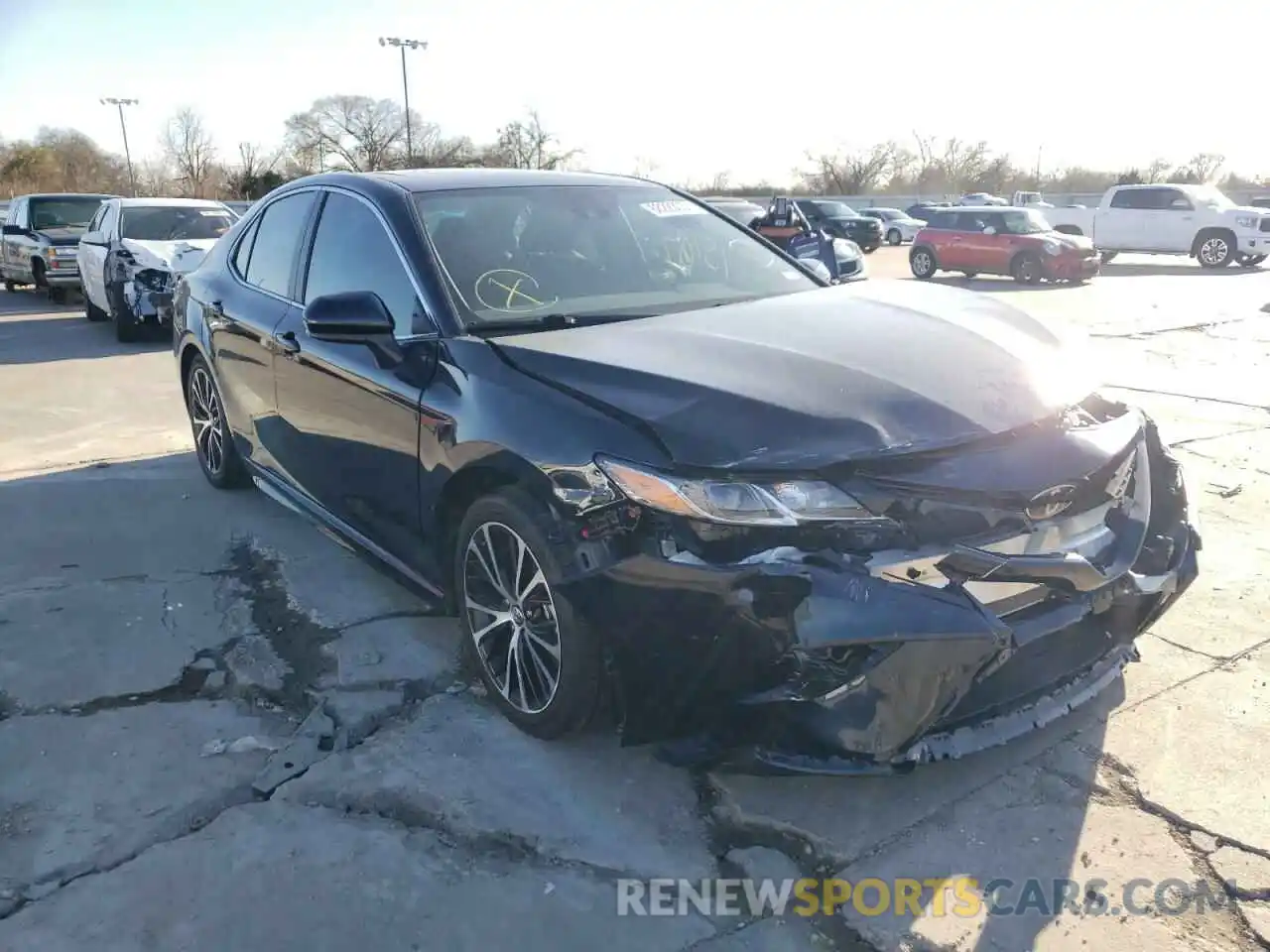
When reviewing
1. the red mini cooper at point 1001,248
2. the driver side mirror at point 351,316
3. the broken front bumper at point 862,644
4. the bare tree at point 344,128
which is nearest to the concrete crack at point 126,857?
the broken front bumper at point 862,644

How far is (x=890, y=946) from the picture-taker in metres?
2.24

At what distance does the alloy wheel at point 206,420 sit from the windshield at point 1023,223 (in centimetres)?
1750

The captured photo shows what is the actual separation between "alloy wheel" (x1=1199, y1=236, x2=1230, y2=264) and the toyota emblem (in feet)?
76.4

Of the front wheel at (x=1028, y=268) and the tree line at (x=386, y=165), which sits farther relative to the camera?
the tree line at (x=386, y=165)

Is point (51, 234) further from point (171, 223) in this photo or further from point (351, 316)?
point (351, 316)

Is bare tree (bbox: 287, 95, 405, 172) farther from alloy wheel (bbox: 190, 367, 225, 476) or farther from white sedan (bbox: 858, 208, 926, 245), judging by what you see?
alloy wheel (bbox: 190, 367, 225, 476)

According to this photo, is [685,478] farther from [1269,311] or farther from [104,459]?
[1269,311]

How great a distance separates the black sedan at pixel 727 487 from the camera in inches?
92.0

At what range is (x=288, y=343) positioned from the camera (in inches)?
163

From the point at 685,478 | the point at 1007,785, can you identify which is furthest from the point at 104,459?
the point at 1007,785

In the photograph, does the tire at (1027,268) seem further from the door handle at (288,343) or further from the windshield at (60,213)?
the door handle at (288,343)

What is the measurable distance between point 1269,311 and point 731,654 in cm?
1468

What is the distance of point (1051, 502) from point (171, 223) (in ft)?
40.6

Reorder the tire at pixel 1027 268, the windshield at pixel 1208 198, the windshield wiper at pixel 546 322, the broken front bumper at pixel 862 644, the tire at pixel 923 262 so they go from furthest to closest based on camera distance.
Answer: the windshield at pixel 1208 198 < the tire at pixel 923 262 < the tire at pixel 1027 268 < the windshield wiper at pixel 546 322 < the broken front bumper at pixel 862 644
